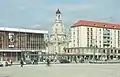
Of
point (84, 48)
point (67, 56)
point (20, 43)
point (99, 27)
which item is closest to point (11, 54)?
point (20, 43)

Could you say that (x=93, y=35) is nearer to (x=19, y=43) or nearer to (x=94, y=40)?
(x=94, y=40)

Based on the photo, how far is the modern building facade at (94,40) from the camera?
16438 centimetres

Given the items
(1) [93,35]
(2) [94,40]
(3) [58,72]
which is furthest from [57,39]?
(3) [58,72]

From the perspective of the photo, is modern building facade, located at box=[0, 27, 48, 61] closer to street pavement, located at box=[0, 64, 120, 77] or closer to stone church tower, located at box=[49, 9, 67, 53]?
street pavement, located at box=[0, 64, 120, 77]

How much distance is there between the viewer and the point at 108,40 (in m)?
175

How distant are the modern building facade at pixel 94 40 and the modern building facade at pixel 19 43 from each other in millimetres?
38661

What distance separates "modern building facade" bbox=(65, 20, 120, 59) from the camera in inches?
6471

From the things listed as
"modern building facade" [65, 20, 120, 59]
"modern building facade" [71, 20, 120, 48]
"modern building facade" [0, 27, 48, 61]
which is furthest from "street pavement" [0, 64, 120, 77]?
"modern building facade" [71, 20, 120, 48]

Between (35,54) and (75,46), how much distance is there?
2169 inches

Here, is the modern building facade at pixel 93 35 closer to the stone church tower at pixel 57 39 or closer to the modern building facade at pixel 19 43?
the stone church tower at pixel 57 39

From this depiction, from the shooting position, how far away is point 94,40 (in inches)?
6688

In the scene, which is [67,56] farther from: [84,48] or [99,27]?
[99,27]

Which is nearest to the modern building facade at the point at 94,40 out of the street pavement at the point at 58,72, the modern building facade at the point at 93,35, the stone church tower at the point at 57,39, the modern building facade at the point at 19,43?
the modern building facade at the point at 93,35

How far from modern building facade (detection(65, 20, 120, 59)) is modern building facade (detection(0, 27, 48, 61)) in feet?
127
